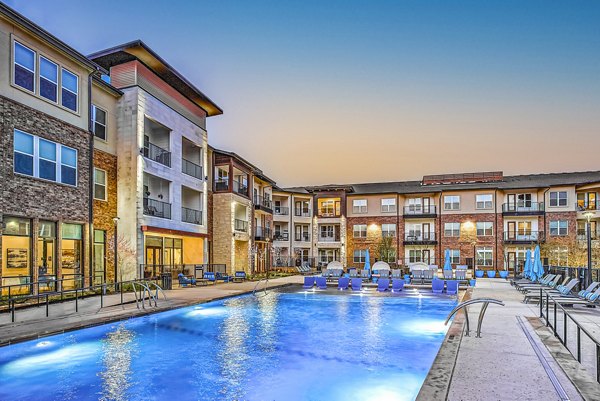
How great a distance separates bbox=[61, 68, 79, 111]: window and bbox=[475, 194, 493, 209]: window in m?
37.6

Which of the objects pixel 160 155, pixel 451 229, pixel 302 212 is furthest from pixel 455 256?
pixel 160 155

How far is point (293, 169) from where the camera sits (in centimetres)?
5788

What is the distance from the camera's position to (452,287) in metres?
21.5

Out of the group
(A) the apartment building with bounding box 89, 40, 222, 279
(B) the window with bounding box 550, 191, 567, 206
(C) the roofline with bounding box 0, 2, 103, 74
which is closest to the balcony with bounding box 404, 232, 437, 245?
(B) the window with bounding box 550, 191, 567, 206

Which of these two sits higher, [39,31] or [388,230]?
[39,31]

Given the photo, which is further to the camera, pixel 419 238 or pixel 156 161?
pixel 419 238

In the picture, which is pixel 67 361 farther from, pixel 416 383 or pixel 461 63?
pixel 461 63

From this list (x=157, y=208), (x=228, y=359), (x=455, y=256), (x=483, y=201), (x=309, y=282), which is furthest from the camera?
(x=483, y=201)

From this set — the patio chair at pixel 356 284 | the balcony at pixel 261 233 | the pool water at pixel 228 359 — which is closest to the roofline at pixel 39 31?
the pool water at pixel 228 359

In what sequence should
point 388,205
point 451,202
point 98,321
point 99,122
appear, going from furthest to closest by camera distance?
point 388,205 < point 451,202 < point 99,122 < point 98,321

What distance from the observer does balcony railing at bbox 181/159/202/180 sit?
26652 mm

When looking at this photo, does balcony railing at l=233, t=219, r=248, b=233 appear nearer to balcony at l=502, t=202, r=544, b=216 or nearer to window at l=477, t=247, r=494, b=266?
window at l=477, t=247, r=494, b=266

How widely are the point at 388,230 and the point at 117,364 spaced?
38197 millimetres

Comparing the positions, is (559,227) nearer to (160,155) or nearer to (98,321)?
(160,155)
